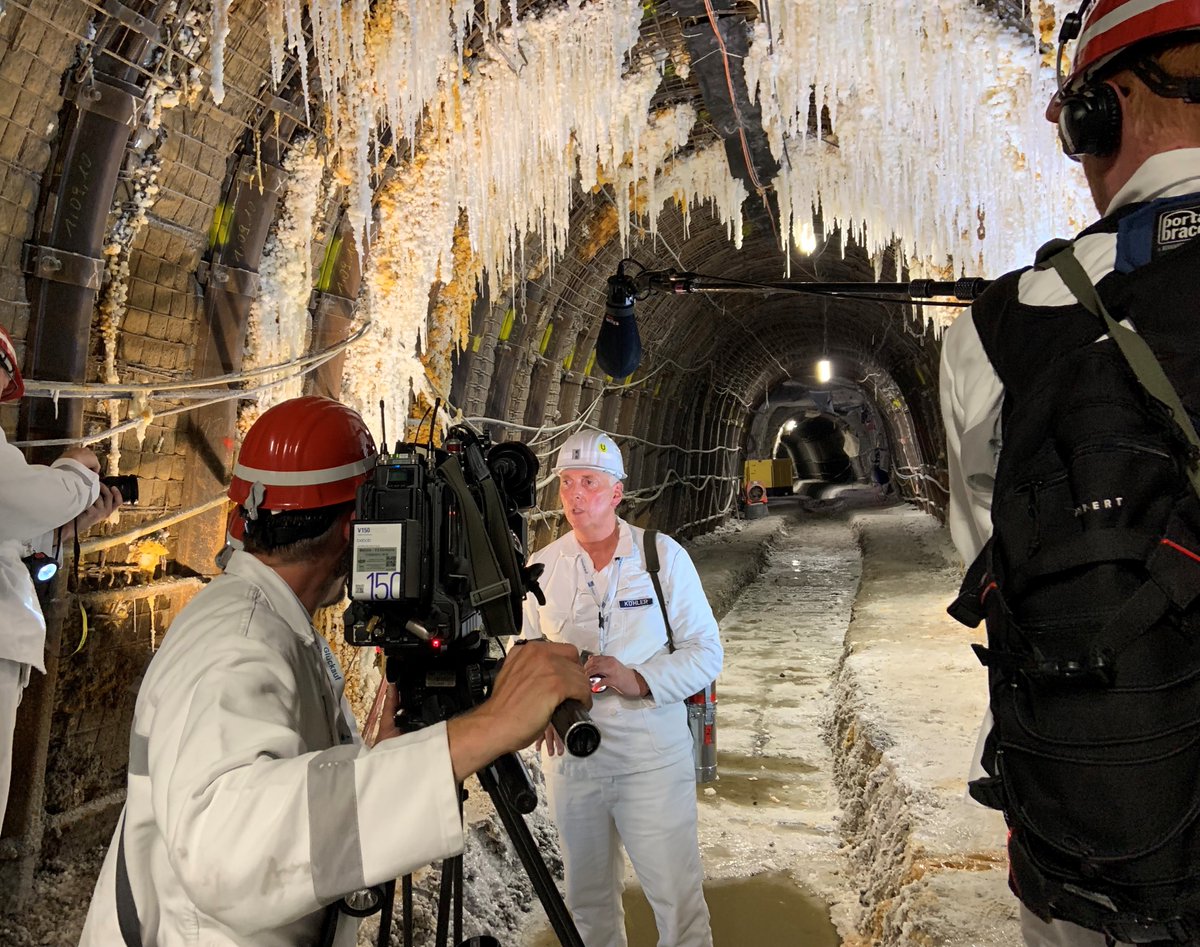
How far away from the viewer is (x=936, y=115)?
563 cm

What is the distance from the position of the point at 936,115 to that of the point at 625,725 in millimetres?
4720

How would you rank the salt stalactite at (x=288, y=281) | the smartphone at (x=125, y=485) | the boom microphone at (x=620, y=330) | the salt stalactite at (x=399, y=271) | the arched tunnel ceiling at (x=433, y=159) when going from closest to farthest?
the smartphone at (x=125, y=485) < the arched tunnel ceiling at (x=433, y=159) < the salt stalactite at (x=288, y=281) < the salt stalactite at (x=399, y=271) < the boom microphone at (x=620, y=330)

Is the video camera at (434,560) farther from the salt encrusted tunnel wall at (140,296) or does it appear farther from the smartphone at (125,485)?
the salt encrusted tunnel wall at (140,296)

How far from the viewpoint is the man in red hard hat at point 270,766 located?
110cm

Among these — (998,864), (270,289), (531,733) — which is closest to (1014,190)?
(998,864)

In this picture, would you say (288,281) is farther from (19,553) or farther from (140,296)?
(19,553)

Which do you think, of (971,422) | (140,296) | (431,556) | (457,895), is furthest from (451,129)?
(457,895)

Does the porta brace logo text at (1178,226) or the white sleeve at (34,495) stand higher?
the porta brace logo text at (1178,226)

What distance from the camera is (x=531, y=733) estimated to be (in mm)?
1211

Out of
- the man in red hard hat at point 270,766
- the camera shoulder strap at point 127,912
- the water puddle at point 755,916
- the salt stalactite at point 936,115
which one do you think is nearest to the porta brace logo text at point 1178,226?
the man in red hard hat at point 270,766

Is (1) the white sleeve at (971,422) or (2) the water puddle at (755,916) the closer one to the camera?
(1) the white sleeve at (971,422)

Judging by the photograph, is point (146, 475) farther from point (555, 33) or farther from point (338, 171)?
point (555, 33)

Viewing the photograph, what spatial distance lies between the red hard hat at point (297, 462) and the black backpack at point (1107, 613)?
3.89 feet

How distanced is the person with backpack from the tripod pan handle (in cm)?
62
